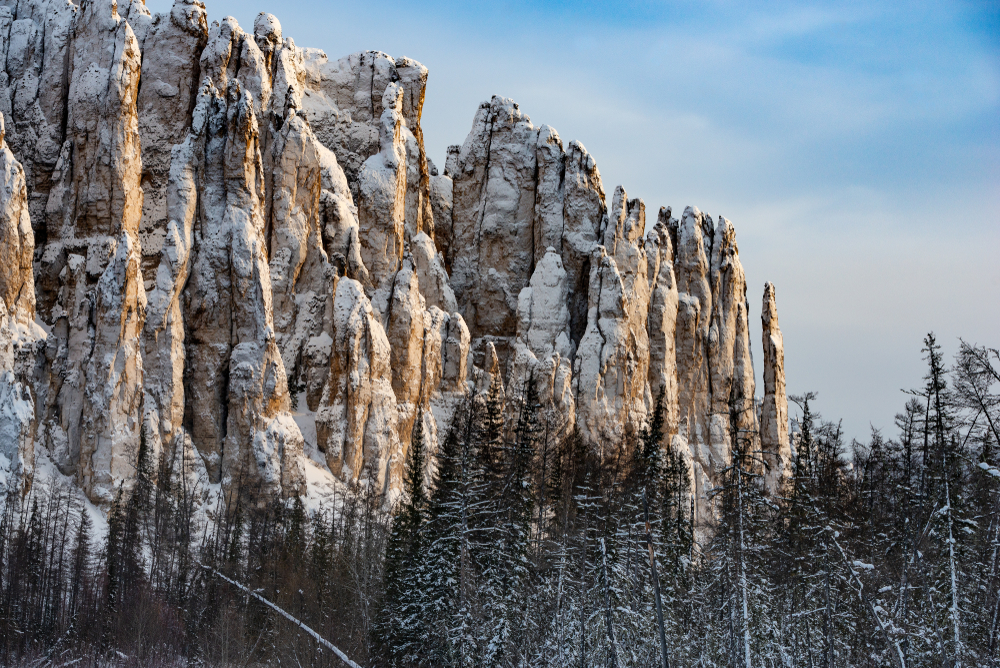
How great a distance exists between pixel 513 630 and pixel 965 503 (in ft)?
45.3

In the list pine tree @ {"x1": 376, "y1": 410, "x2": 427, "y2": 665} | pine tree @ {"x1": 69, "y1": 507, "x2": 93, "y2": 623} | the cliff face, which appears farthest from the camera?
the cliff face

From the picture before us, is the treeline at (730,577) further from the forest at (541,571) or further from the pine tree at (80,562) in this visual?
the pine tree at (80,562)

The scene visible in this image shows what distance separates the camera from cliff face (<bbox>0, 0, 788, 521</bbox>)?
50438mm

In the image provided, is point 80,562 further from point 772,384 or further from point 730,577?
point 772,384

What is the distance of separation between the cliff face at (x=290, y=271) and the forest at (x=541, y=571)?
173 inches

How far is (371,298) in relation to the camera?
203 feet

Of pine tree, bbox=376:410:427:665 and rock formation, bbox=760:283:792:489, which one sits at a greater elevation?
rock formation, bbox=760:283:792:489

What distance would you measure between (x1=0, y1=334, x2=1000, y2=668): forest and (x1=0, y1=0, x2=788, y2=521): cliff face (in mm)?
4383

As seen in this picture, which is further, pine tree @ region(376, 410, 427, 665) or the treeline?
pine tree @ region(376, 410, 427, 665)

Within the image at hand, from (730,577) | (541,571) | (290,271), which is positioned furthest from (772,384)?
(730,577)

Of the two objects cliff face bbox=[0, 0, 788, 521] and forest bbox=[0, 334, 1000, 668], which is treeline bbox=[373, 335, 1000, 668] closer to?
forest bbox=[0, 334, 1000, 668]

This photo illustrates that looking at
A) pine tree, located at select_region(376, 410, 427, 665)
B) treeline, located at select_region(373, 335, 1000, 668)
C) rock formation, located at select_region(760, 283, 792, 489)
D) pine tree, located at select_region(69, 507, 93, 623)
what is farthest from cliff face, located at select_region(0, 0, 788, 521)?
pine tree, located at select_region(376, 410, 427, 665)

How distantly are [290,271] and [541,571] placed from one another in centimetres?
3001

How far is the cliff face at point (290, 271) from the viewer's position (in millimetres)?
50438
